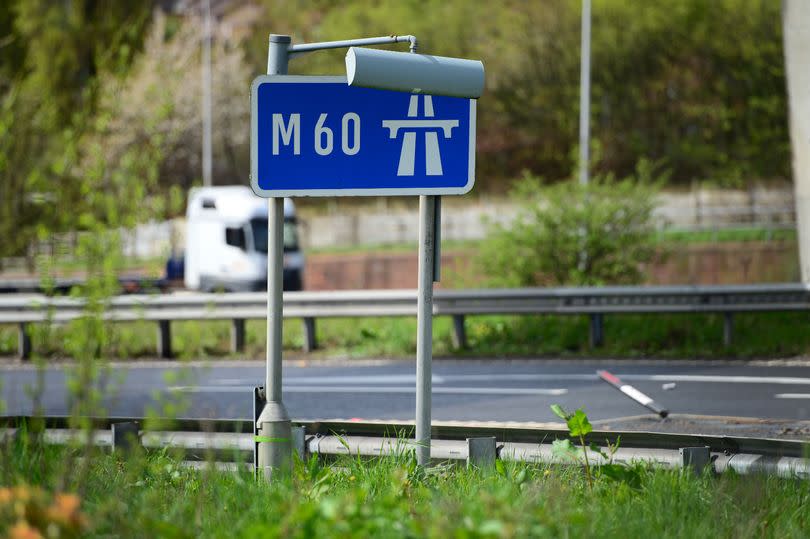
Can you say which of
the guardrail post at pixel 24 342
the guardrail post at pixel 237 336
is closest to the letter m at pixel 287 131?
the guardrail post at pixel 237 336

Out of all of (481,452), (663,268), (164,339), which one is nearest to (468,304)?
(164,339)

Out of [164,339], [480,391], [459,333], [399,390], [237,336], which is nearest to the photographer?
[480,391]

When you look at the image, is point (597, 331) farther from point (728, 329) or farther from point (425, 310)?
point (425, 310)

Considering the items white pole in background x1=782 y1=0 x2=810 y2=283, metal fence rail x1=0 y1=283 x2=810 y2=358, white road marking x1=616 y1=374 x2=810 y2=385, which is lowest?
white road marking x1=616 y1=374 x2=810 y2=385

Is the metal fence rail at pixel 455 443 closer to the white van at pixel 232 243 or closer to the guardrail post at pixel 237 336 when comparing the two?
the guardrail post at pixel 237 336

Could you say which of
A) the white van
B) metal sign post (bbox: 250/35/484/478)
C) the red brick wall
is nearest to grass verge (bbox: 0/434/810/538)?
metal sign post (bbox: 250/35/484/478)

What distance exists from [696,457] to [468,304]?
8717 mm

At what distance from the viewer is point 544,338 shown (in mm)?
14484

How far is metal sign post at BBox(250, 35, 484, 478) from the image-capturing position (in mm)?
5250

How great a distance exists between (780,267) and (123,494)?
648 inches

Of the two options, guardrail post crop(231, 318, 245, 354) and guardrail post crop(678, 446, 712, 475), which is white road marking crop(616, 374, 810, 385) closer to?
guardrail post crop(231, 318, 245, 354)

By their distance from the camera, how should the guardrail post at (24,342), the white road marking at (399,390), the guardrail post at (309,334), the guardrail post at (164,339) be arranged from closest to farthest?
the white road marking at (399,390) < the guardrail post at (309,334) < the guardrail post at (164,339) < the guardrail post at (24,342)

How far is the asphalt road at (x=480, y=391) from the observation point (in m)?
9.45

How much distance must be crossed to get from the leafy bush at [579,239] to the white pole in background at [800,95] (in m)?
2.75
